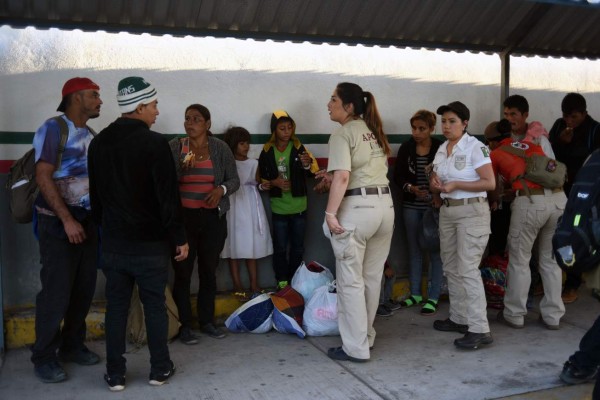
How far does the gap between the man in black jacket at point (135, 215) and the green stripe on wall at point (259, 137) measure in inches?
53.2

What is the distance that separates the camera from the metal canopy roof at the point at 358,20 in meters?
4.97

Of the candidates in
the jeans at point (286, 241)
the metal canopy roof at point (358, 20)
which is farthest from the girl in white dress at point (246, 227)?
the metal canopy roof at point (358, 20)

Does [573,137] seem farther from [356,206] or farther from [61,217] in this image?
[61,217]

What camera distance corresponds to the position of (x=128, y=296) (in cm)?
403

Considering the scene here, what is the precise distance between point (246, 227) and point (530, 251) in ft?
Answer: 7.73

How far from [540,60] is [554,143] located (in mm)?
1093

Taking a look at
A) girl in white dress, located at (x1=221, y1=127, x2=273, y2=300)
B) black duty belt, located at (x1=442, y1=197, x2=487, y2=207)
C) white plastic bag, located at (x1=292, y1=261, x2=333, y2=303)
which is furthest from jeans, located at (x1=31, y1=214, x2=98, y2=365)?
black duty belt, located at (x1=442, y1=197, x2=487, y2=207)

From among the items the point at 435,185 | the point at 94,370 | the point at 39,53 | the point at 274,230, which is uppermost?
the point at 39,53

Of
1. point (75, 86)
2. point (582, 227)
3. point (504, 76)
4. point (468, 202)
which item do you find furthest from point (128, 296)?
point (504, 76)

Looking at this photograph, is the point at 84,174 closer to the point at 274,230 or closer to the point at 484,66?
the point at 274,230

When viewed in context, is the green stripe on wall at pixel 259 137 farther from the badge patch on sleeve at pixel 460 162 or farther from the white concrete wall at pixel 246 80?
the badge patch on sleeve at pixel 460 162

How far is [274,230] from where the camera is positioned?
576 cm

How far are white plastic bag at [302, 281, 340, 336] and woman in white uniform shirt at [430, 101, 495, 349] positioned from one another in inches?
37.5

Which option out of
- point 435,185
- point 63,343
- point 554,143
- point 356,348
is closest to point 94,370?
point 63,343
